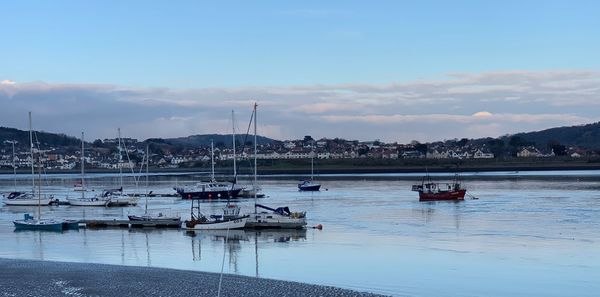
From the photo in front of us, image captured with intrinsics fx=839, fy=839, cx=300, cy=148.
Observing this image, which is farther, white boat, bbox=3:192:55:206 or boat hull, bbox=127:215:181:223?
white boat, bbox=3:192:55:206

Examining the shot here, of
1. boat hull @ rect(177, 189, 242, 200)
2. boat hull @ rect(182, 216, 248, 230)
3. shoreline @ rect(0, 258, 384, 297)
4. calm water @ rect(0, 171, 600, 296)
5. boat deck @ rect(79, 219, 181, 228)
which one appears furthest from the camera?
boat hull @ rect(177, 189, 242, 200)

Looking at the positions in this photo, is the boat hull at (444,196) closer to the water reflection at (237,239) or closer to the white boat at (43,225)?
the water reflection at (237,239)

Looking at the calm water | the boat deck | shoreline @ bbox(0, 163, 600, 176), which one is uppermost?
shoreline @ bbox(0, 163, 600, 176)

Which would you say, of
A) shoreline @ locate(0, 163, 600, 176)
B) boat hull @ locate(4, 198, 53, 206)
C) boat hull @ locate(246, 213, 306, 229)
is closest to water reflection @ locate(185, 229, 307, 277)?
boat hull @ locate(246, 213, 306, 229)

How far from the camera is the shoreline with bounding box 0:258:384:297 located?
2192 centimetres

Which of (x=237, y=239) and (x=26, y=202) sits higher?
(x=26, y=202)

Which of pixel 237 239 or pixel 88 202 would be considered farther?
pixel 88 202

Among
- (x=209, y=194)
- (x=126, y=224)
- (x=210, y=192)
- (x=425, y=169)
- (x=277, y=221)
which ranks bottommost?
(x=126, y=224)

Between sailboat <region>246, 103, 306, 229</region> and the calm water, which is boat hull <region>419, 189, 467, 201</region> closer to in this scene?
the calm water

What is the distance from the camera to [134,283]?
23781mm

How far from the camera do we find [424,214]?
51.8m

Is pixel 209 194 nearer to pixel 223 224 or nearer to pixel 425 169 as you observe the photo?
pixel 223 224

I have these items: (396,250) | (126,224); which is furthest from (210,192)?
(396,250)

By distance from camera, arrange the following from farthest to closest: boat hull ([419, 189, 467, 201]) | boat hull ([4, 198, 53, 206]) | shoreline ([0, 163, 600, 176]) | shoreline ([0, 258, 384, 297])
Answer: shoreline ([0, 163, 600, 176]) < boat hull ([4, 198, 53, 206]) < boat hull ([419, 189, 467, 201]) < shoreline ([0, 258, 384, 297])
